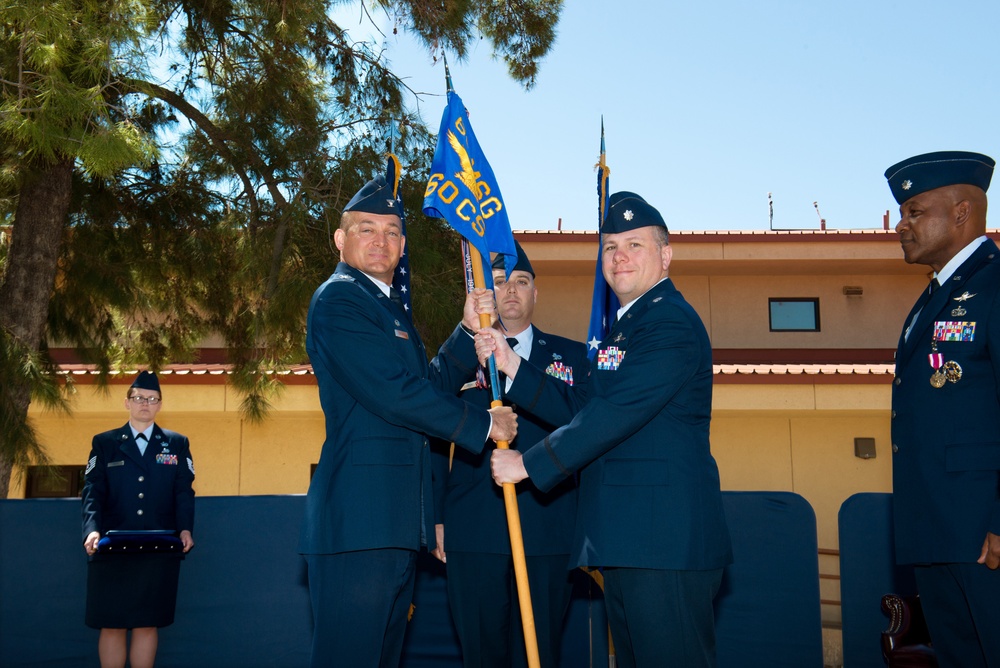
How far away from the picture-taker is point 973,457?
256cm

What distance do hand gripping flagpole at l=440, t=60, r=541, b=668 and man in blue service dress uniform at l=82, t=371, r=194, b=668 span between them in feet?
7.21

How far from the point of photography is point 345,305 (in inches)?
112

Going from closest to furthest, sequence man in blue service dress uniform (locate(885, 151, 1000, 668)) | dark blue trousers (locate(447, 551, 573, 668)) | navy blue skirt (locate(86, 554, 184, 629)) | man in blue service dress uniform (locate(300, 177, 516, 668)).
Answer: man in blue service dress uniform (locate(885, 151, 1000, 668)) → man in blue service dress uniform (locate(300, 177, 516, 668)) → dark blue trousers (locate(447, 551, 573, 668)) → navy blue skirt (locate(86, 554, 184, 629))

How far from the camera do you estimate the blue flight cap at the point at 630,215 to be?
9.23ft

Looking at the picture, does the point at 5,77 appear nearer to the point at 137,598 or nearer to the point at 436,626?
the point at 137,598

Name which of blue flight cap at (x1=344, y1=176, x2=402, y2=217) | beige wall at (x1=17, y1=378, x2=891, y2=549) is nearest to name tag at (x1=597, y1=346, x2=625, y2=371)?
blue flight cap at (x1=344, y1=176, x2=402, y2=217)

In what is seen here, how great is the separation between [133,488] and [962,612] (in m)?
3.78

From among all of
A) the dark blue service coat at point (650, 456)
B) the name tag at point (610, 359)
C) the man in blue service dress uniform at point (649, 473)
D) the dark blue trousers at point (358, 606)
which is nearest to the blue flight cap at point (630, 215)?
the man in blue service dress uniform at point (649, 473)

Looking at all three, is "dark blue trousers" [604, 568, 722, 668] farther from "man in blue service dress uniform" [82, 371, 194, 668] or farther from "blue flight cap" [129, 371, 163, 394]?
"blue flight cap" [129, 371, 163, 394]

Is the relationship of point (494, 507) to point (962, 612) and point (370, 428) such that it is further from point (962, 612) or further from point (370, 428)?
point (962, 612)

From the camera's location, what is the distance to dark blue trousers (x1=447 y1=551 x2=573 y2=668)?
3.34 meters

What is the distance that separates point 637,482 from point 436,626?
2.65 meters

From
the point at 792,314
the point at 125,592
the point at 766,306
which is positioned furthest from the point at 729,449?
the point at 125,592

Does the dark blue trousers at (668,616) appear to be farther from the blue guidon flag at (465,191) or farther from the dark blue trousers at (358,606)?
the blue guidon flag at (465,191)
